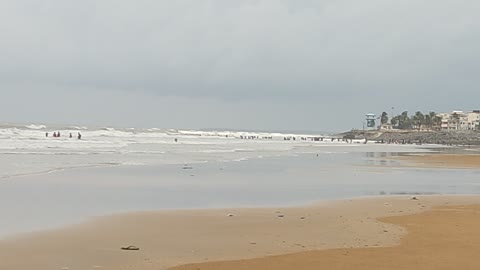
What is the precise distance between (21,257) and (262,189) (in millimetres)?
11169

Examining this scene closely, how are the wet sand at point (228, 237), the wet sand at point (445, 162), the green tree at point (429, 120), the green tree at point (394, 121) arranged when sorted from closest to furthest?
the wet sand at point (228, 237) < the wet sand at point (445, 162) < the green tree at point (429, 120) < the green tree at point (394, 121)

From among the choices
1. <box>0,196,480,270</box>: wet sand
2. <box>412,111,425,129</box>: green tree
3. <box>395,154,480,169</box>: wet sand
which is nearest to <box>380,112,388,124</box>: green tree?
<box>412,111,425,129</box>: green tree

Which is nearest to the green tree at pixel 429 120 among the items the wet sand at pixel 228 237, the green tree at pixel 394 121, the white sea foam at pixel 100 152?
the green tree at pixel 394 121

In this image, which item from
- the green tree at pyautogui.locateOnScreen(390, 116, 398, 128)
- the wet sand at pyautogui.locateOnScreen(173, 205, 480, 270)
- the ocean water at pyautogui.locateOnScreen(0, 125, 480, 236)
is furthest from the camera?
the green tree at pyautogui.locateOnScreen(390, 116, 398, 128)

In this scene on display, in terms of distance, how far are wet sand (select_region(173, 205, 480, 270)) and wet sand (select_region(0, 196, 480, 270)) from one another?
1.0 inches

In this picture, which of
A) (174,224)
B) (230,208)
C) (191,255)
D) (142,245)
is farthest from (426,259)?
(230,208)

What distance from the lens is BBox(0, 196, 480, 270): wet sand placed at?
25.7ft

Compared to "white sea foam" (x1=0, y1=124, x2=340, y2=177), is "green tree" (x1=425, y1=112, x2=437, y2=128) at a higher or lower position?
higher

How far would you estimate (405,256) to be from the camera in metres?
8.16

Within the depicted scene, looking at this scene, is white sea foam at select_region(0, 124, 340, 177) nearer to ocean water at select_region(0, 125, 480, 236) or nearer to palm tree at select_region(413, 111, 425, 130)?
ocean water at select_region(0, 125, 480, 236)

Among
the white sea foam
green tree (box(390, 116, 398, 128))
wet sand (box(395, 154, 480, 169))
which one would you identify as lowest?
wet sand (box(395, 154, 480, 169))

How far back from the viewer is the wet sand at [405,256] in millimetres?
7551

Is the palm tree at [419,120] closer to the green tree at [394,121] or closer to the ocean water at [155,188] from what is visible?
the green tree at [394,121]

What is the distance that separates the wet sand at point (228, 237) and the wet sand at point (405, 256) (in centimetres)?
3
